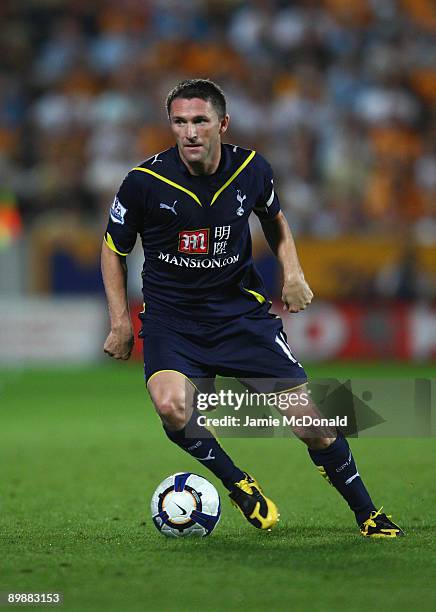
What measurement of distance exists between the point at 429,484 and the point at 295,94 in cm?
1017

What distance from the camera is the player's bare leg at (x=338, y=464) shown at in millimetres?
5586

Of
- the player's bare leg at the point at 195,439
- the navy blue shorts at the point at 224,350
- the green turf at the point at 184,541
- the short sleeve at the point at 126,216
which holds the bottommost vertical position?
the green turf at the point at 184,541

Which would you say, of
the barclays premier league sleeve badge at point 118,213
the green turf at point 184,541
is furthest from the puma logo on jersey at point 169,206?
the green turf at point 184,541

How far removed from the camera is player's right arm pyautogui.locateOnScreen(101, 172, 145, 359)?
564 centimetres

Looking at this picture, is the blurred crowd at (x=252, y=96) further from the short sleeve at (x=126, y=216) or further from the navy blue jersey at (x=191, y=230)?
the short sleeve at (x=126, y=216)

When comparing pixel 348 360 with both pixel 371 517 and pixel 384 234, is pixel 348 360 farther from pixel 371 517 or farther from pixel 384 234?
pixel 371 517

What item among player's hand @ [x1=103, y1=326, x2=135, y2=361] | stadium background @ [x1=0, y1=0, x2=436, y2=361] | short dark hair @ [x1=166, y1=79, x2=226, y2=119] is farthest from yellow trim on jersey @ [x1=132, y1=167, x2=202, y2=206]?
stadium background @ [x1=0, y1=0, x2=436, y2=361]

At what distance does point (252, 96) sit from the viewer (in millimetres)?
16719

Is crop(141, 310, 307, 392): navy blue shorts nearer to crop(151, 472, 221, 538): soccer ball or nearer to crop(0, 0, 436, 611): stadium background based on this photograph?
crop(151, 472, 221, 538): soccer ball

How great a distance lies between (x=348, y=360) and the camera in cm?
1520

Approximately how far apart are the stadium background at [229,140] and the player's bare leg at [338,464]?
3.07m

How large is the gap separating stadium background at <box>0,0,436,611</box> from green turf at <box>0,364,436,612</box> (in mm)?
96

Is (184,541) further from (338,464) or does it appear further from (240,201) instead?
(240,201)

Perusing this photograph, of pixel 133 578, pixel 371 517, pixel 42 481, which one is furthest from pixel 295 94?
pixel 133 578
